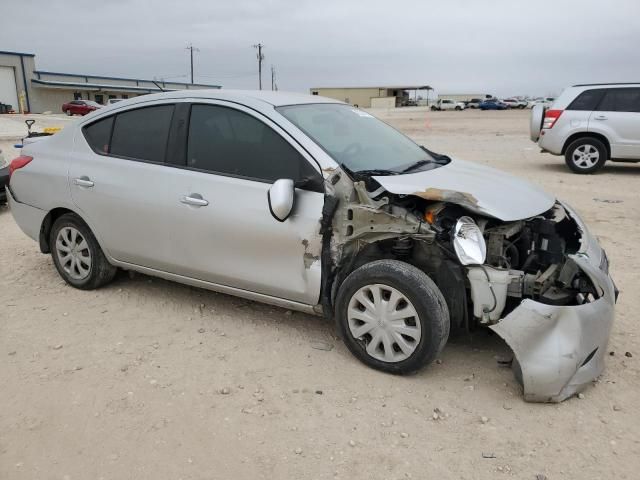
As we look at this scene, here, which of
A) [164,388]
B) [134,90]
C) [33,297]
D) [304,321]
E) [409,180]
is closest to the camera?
[164,388]

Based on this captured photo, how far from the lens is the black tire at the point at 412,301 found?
3.22 meters

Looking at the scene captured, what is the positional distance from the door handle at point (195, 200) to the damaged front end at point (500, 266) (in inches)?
36.7

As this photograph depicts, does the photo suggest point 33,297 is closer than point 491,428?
No

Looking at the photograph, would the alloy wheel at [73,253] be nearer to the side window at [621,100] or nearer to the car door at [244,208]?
the car door at [244,208]

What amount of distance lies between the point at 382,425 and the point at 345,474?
447 mm

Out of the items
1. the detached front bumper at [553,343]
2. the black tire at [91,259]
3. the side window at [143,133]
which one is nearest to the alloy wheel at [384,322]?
the detached front bumper at [553,343]

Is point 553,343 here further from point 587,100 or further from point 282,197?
point 587,100

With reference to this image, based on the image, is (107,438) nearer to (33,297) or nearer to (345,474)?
(345,474)

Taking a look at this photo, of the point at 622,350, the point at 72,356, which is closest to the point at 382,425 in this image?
the point at 622,350

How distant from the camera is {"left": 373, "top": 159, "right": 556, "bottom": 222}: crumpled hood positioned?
3.26 m

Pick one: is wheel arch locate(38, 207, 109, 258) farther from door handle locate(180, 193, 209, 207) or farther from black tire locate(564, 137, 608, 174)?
black tire locate(564, 137, 608, 174)

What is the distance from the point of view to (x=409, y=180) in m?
3.58

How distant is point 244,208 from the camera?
3.73 metres

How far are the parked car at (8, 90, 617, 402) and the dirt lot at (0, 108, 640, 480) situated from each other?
0.82 feet
